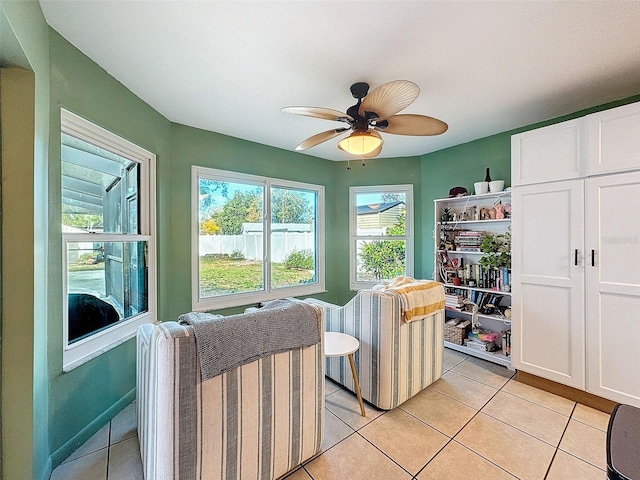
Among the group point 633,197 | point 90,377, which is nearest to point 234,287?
point 90,377

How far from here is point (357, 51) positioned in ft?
5.54

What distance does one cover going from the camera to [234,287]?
3318mm

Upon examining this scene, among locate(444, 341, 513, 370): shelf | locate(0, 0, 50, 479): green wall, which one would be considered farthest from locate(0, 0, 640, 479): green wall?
locate(444, 341, 513, 370): shelf

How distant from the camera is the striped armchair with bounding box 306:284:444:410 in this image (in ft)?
6.62

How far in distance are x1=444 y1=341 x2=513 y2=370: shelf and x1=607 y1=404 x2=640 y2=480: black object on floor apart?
7.35 ft

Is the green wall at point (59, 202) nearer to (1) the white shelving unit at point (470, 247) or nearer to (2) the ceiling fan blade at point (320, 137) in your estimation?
(1) the white shelving unit at point (470, 247)

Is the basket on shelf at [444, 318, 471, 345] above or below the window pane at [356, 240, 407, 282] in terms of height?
below

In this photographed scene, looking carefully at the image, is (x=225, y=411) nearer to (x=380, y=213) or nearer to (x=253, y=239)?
(x=253, y=239)

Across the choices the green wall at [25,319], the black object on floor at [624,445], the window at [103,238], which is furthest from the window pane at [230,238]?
the black object on floor at [624,445]

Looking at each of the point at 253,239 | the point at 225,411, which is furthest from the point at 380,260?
the point at 225,411

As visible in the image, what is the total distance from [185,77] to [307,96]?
0.93m

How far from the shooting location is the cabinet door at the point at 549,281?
216 cm

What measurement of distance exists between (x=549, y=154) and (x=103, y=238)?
3673 mm

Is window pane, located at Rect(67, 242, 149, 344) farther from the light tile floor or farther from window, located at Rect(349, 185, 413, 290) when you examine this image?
window, located at Rect(349, 185, 413, 290)
